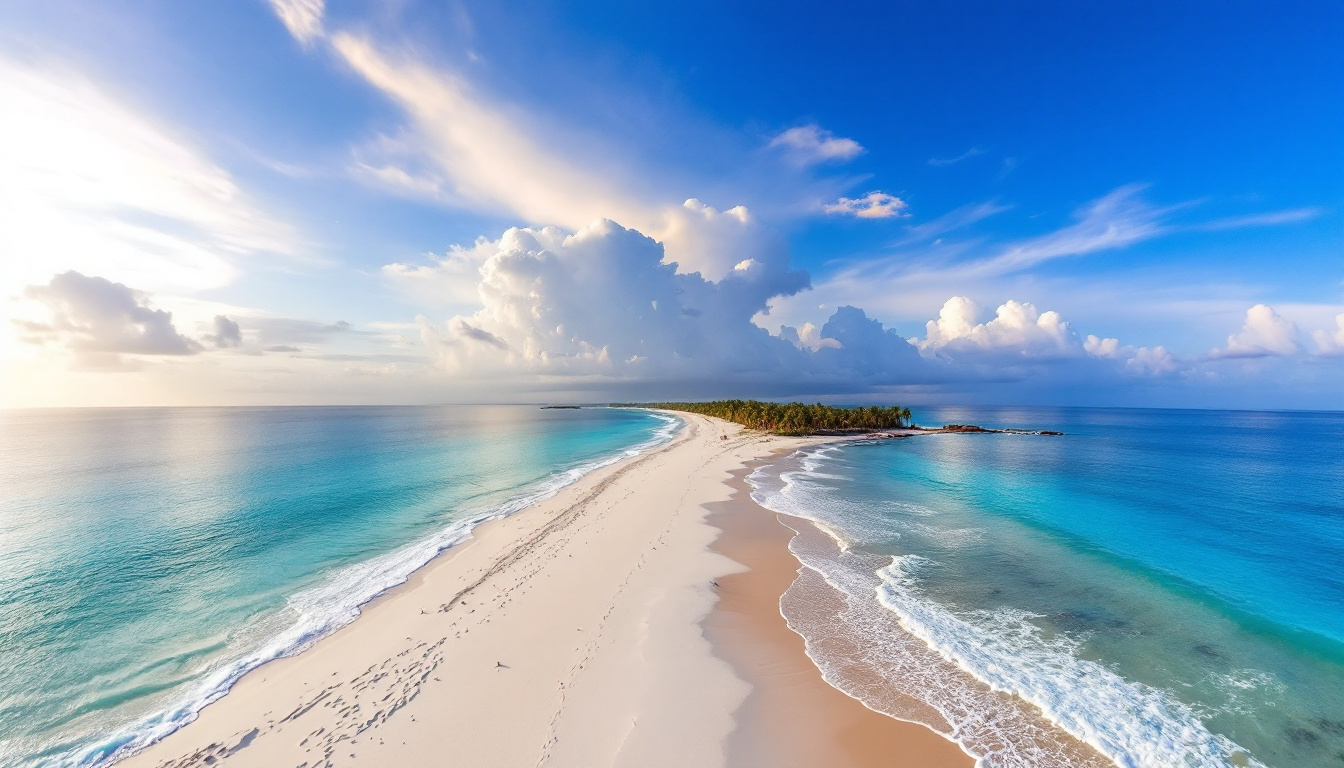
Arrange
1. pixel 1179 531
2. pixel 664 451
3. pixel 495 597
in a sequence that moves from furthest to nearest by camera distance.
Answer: pixel 664 451
pixel 1179 531
pixel 495 597

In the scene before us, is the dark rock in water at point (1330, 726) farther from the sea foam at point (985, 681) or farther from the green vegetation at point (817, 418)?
the green vegetation at point (817, 418)

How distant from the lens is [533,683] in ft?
34.0

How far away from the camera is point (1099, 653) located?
12.2 m

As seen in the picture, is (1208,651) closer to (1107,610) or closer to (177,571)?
(1107,610)

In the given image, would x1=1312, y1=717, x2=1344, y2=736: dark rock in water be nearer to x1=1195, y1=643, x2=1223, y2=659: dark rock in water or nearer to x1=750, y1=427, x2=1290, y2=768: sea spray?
x1=750, y1=427, x2=1290, y2=768: sea spray

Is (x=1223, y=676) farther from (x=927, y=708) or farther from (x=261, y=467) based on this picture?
(x=261, y=467)

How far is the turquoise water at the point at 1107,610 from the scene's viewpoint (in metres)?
9.40

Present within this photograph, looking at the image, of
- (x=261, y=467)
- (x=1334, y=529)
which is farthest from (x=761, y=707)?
(x=261, y=467)

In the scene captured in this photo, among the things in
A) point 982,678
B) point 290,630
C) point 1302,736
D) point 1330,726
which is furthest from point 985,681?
point 290,630

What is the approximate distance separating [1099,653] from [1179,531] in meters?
20.6

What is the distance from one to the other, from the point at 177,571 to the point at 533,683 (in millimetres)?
18256

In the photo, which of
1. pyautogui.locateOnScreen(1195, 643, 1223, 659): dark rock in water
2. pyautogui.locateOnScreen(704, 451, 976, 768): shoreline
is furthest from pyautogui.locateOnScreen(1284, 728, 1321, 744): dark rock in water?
pyautogui.locateOnScreen(704, 451, 976, 768): shoreline

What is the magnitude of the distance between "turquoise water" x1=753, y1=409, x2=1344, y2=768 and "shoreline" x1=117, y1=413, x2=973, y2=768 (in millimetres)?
2543

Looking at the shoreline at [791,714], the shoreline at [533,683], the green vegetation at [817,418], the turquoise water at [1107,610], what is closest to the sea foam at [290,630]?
the shoreline at [533,683]
